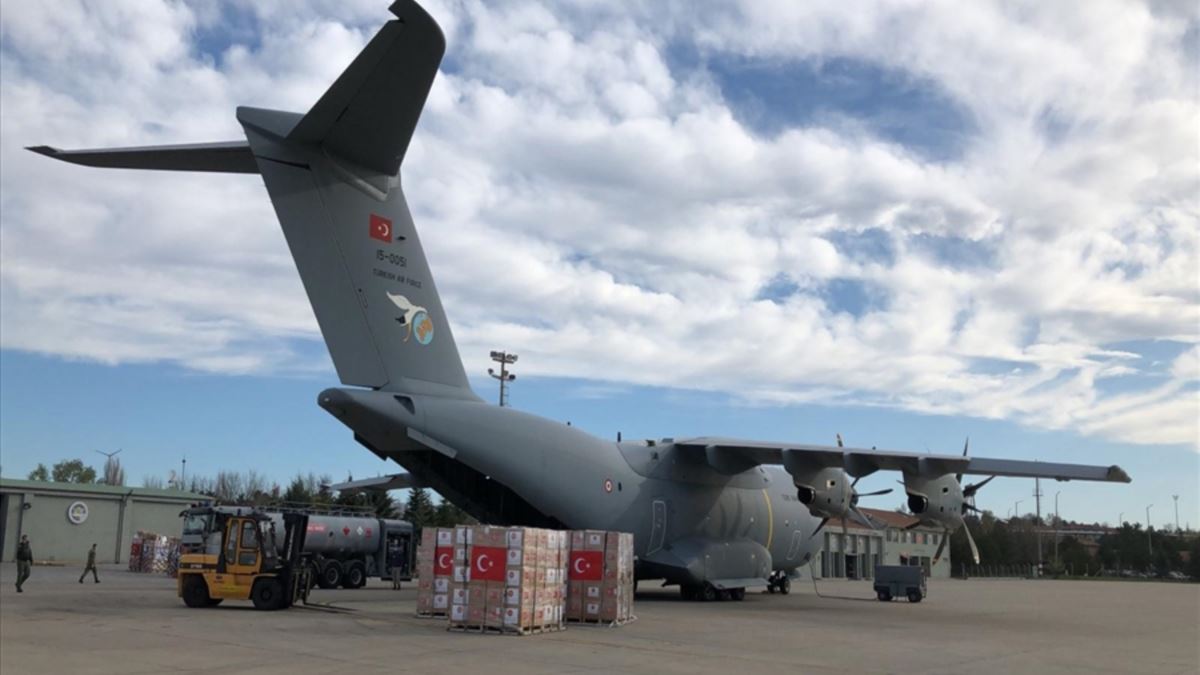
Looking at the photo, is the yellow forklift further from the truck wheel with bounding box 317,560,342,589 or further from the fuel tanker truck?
the truck wheel with bounding box 317,560,342,589

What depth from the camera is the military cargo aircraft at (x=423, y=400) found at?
46.8 feet

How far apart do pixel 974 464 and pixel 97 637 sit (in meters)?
15.1

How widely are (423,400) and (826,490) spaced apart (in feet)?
30.2

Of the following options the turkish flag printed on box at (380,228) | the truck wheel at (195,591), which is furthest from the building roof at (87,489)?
the turkish flag printed on box at (380,228)

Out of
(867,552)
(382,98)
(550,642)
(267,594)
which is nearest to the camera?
(550,642)

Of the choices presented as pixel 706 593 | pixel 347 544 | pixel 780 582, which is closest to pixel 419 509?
pixel 347 544

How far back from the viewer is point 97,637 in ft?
37.1

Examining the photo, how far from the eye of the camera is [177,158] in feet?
48.3

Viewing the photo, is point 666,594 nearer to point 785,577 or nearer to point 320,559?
point 785,577

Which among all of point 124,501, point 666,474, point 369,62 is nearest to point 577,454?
point 666,474

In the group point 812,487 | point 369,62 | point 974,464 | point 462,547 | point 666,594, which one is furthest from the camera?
point 666,594

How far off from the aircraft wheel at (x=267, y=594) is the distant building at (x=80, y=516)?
85.3 ft

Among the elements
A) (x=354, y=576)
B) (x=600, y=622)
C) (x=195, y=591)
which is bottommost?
(x=354, y=576)

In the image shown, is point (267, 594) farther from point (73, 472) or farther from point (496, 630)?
point (73, 472)
